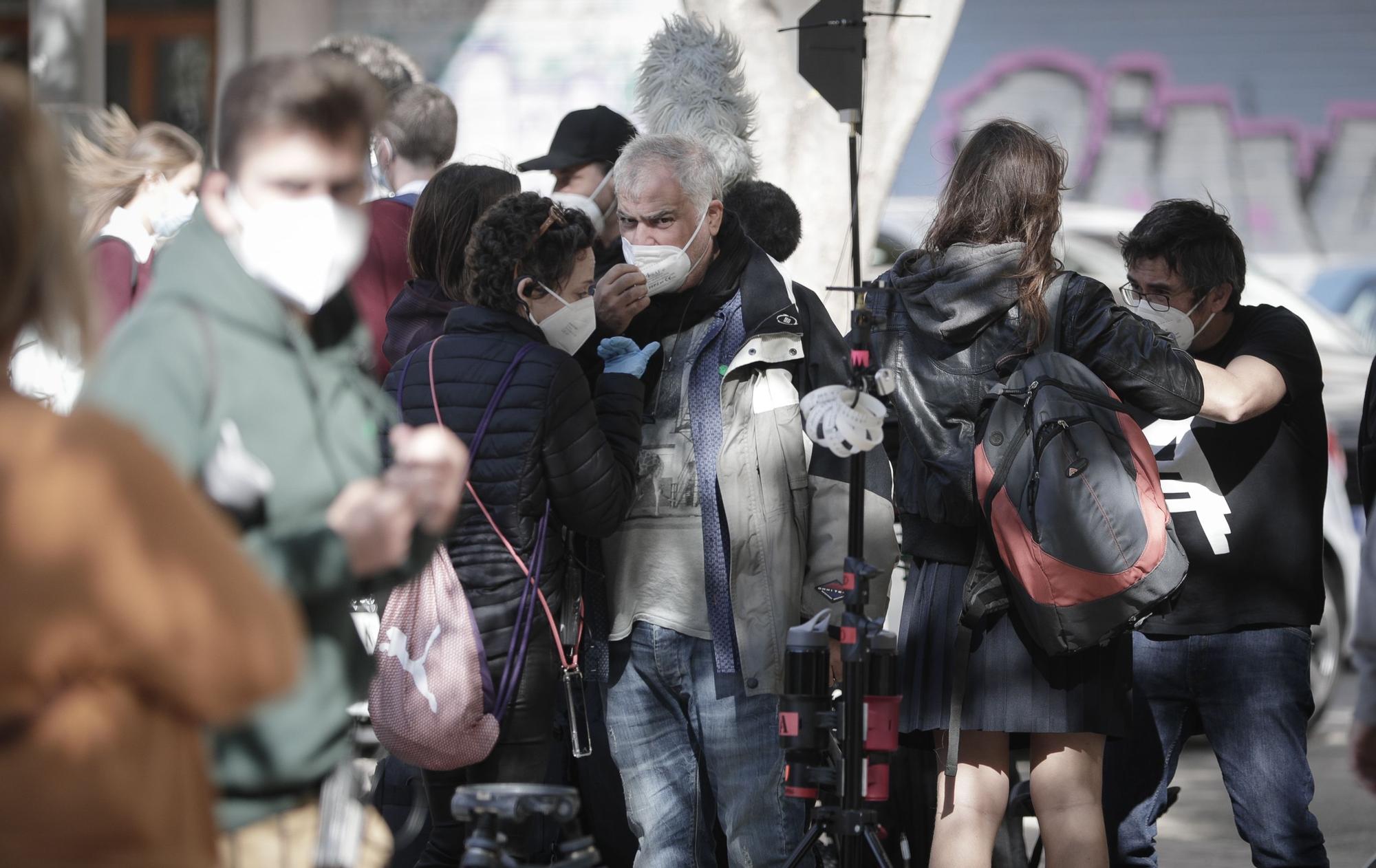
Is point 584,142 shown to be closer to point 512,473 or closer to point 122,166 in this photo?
point 122,166

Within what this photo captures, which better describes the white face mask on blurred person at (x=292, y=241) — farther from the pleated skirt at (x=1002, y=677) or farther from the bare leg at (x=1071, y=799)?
the bare leg at (x=1071, y=799)

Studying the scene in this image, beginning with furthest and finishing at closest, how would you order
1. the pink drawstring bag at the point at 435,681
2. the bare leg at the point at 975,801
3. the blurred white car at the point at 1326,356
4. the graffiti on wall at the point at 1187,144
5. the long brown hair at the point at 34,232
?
1. the graffiti on wall at the point at 1187,144
2. the blurred white car at the point at 1326,356
3. the bare leg at the point at 975,801
4. the pink drawstring bag at the point at 435,681
5. the long brown hair at the point at 34,232

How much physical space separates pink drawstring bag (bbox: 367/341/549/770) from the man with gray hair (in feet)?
1.74

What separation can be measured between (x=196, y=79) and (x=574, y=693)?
428 inches

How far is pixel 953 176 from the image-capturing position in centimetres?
384

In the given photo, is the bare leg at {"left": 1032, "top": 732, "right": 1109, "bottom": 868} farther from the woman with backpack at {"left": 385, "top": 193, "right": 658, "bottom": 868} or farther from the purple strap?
the purple strap

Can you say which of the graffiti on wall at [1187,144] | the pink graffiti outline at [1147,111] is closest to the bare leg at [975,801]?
the pink graffiti outline at [1147,111]

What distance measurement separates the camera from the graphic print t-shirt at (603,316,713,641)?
3926 millimetres

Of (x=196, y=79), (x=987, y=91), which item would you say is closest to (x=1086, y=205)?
(x=987, y=91)

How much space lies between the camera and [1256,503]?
418cm

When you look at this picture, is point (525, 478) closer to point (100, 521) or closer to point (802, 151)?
point (100, 521)

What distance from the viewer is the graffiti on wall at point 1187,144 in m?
12.0

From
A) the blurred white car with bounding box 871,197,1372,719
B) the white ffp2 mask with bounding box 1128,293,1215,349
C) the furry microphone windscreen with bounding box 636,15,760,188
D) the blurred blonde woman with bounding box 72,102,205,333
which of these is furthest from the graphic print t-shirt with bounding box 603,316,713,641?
the blurred white car with bounding box 871,197,1372,719

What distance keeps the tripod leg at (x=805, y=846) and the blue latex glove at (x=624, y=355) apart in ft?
3.87
